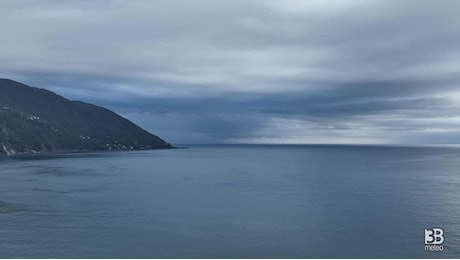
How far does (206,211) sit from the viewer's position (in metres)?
78.3

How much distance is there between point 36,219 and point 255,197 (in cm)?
4624

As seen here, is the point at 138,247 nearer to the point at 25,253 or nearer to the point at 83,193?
the point at 25,253

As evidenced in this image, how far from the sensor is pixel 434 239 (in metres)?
58.9

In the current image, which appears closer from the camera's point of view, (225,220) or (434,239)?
(434,239)

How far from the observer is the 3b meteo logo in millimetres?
53347

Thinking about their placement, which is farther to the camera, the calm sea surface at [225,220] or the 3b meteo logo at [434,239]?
the 3b meteo logo at [434,239]

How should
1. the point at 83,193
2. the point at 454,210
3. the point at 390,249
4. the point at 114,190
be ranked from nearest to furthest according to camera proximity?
the point at 390,249 < the point at 454,210 < the point at 83,193 < the point at 114,190

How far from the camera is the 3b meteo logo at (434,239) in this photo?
175 ft

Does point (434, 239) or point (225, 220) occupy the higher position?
point (225, 220)

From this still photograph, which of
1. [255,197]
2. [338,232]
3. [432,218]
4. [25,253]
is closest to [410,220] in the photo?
[432,218]

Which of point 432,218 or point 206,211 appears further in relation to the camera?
point 206,211

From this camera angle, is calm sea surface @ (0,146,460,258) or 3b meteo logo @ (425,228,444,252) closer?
calm sea surface @ (0,146,460,258)

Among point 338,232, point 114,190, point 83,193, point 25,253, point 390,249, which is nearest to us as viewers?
point 25,253

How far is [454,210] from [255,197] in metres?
40.4
